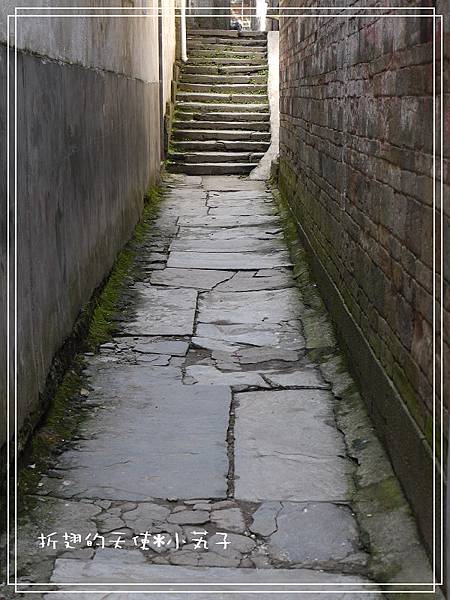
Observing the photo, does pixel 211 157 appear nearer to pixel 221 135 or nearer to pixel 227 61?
pixel 221 135

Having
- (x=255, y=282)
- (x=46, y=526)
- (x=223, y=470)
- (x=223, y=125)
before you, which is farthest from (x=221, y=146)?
(x=46, y=526)

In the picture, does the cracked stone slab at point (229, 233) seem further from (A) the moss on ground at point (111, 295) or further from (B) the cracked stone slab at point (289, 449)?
(B) the cracked stone slab at point (289, 449)

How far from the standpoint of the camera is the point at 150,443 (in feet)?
13.7

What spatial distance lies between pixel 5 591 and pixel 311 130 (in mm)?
5199

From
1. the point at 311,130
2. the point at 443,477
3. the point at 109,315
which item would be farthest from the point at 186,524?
the point at 311,130

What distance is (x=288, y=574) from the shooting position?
307 cm

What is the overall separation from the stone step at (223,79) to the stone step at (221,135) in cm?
210

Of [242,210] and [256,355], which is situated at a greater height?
[242,210]

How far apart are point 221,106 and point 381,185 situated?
1143 cm

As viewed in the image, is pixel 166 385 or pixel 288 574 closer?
pixel 288 574

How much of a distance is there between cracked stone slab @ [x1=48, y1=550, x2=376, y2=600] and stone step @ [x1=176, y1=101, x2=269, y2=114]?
1258cm

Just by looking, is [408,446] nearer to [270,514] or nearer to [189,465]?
[270,514]

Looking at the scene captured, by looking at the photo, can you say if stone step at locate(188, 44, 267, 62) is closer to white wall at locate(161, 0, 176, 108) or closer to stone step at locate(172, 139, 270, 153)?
white wall at locate(161, 0, 176, 108)

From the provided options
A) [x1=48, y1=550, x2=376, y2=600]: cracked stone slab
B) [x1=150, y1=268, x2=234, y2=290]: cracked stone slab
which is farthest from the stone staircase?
[x1=48, y1=550, x2=376, y2=600]: cracked stone slab
